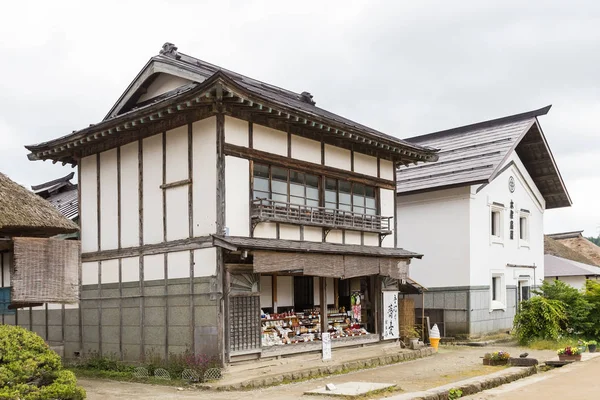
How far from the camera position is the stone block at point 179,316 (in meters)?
16.0

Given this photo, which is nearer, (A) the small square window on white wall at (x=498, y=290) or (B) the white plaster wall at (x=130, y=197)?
(B) the white plaster wall at (x=130, y=197)

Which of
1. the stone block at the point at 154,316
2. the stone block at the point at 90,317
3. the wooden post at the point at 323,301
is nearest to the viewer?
the stone block at the point at 154,316

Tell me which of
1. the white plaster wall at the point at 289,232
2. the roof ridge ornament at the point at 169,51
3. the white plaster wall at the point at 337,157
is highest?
the roof ridge ornament at the point at 169,51

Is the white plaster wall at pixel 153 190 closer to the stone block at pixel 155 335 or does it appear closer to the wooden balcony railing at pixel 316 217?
the stone block at pixel 155 335

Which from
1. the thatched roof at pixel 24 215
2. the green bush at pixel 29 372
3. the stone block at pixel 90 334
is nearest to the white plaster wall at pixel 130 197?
the stone block at pixel 90 334

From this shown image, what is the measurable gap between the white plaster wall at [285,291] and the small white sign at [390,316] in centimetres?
362

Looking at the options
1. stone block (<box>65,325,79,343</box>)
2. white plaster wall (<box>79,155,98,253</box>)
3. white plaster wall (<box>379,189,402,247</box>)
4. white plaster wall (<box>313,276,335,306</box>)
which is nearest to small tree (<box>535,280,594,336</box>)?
white plaster wall (<box>379,189,402,247</box>)

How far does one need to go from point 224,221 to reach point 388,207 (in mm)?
7580

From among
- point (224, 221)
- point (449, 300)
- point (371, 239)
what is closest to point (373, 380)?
point (224, 221)

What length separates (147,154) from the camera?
1753 cm

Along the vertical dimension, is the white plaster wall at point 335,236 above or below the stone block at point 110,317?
above

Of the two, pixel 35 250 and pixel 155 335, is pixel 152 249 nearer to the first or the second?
pixel 155 335

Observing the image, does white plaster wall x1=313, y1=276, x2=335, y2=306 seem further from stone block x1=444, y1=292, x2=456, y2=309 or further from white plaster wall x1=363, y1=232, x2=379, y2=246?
stone block x1=444, y1=292, x2=456, y2=309

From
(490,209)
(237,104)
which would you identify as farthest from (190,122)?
(490,209)
